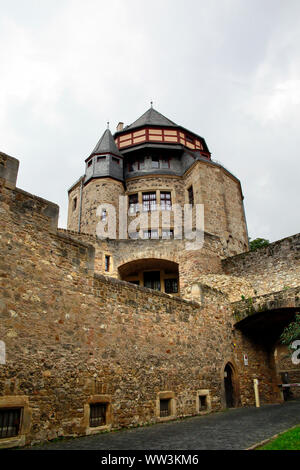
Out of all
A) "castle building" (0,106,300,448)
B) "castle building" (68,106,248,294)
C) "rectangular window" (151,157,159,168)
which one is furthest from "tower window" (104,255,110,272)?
"rectangular window" (151,157,159,168)

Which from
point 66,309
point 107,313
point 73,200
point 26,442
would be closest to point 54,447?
point 26,442

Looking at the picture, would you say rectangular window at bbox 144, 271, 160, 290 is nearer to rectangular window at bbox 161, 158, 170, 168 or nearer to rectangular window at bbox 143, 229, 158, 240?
rectangular window at bbox 143, 229, 158, 240

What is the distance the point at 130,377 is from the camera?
8.29 meters

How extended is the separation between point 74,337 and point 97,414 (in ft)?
5.41

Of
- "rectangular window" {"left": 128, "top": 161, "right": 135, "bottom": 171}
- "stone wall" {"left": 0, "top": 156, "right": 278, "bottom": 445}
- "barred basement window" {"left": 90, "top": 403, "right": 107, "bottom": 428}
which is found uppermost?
"rectangular window" {"left": 128, "top": 161, "right": 135, "bottom": 171}

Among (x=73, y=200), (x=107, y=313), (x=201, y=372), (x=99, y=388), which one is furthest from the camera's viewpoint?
(x=73, y=200)

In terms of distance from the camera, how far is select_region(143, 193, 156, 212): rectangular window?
26.9 m

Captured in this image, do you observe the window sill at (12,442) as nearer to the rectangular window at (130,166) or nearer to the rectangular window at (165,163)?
the rectangular window at (130,166)

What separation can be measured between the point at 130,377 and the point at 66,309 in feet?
7.76

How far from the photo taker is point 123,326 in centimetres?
851

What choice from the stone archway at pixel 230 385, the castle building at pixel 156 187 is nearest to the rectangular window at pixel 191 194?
the castle building at pixel 156 187

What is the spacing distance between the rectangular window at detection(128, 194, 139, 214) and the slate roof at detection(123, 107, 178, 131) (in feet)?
21.0

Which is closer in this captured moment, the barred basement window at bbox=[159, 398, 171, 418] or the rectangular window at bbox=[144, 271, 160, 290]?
the barred basement window at bbox=[159, 398, 171, 418]
